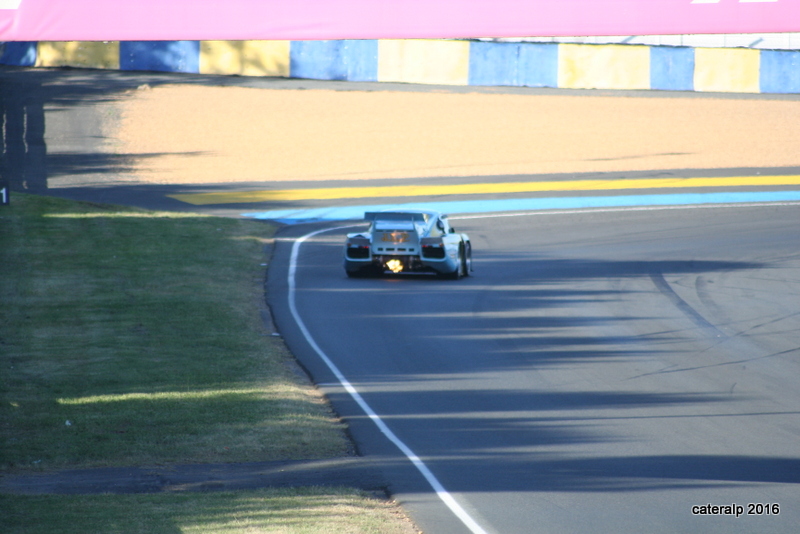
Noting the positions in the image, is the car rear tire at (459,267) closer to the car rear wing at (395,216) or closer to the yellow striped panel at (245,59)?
the car rear wing at (395,216)

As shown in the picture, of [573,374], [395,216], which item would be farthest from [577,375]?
[395,216]

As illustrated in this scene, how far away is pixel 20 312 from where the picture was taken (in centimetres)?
1631

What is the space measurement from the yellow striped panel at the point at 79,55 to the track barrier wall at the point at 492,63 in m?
0.07

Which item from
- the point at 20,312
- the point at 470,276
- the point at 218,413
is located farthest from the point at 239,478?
the point at 470,276

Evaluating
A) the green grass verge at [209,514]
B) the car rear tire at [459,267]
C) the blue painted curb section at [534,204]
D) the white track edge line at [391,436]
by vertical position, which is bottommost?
the white track edge line at [391,436]

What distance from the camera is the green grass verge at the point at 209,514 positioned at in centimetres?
724

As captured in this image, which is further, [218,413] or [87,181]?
[87,181]

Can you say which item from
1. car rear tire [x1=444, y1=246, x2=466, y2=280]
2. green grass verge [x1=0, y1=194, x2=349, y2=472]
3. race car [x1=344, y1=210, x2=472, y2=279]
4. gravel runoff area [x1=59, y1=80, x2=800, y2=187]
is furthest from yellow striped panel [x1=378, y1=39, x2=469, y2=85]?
race car [x1=344, y1=210, x2=472, y2=279]

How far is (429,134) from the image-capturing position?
39812 mm

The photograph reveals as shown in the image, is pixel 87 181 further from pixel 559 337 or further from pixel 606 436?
pixel 606 436

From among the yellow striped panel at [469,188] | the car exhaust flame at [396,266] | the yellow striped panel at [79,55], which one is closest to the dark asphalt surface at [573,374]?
the car exhaust flame at [396,266]

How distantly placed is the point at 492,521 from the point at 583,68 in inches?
1499

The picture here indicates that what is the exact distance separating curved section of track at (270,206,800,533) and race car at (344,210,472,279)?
0.37m

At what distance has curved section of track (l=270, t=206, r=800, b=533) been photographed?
8.42 m
